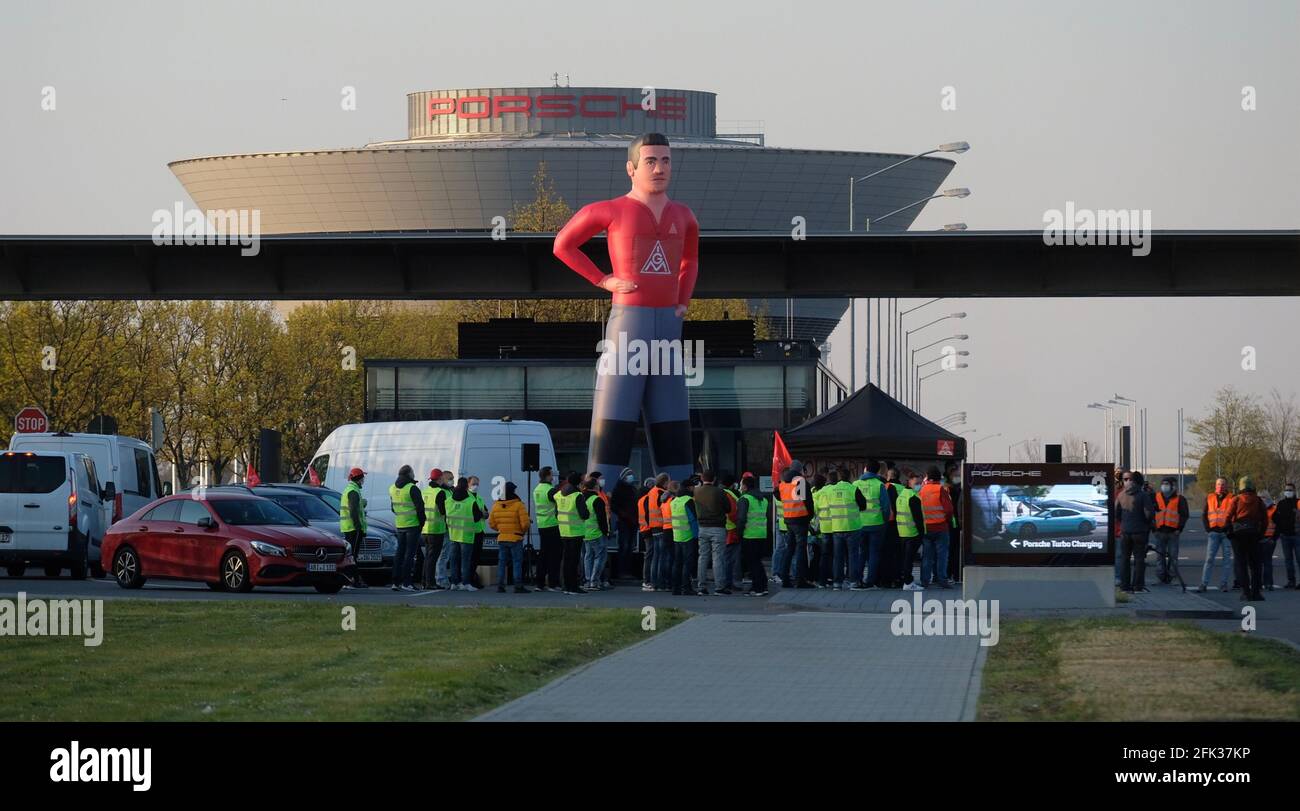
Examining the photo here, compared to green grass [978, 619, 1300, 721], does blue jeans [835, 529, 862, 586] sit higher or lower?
higher

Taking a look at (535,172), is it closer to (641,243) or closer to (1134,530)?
(641,243)

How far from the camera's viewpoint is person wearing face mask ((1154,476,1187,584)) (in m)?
32.3

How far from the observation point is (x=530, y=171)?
4424 inches

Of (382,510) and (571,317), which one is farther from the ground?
(571,317)

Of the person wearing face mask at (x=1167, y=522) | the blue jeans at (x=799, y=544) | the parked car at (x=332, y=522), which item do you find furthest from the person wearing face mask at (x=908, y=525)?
the parked car at (x=332, y=522)

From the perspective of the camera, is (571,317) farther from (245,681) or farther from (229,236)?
(245,681)

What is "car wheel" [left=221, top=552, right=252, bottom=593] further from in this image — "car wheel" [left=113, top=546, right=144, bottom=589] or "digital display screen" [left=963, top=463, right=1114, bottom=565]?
"digital display screen" [left=963, top=463, right=1114, bottom=565]

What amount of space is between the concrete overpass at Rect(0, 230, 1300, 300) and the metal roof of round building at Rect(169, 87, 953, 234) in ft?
229

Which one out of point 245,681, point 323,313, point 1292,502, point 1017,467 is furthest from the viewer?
point 323,313

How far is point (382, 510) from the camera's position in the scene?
108ft

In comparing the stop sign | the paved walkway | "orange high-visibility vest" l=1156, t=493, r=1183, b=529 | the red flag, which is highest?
the stop sign

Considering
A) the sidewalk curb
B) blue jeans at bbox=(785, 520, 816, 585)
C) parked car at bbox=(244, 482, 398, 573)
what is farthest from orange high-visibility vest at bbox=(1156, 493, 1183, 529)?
the sidewalk curb
